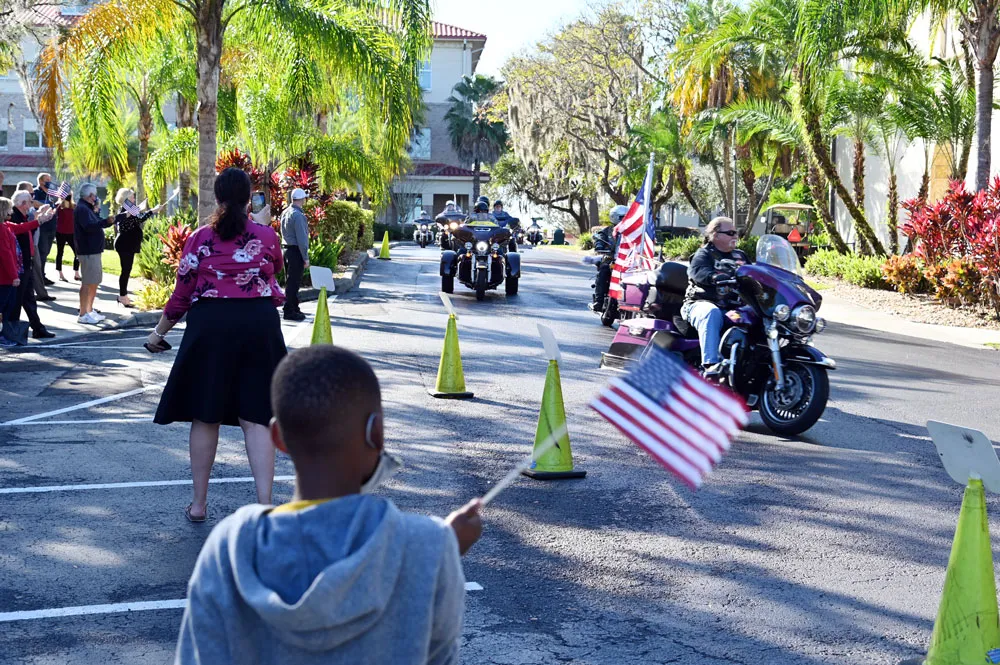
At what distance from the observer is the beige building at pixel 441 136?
6956cm

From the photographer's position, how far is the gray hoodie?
1978 mm

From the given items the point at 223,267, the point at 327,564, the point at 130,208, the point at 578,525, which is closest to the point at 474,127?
the point at 130,208

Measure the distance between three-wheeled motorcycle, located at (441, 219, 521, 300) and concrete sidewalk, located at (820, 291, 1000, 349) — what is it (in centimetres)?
569

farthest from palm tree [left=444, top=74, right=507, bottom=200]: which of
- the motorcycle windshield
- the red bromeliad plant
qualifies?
the motorcycle windshield

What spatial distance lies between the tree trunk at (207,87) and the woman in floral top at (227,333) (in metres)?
12.4

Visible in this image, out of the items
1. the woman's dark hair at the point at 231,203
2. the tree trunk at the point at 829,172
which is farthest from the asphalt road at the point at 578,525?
the tree trunk at the point at 829,172

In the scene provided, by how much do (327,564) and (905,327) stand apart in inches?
698

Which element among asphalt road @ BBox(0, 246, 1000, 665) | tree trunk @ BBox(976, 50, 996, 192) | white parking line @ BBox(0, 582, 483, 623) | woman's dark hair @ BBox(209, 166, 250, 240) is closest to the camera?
asphalt road @ BBox(0, 246, 1000, 665)

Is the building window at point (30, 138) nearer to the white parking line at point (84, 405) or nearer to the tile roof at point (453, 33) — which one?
the tile roof at point (453, 33)

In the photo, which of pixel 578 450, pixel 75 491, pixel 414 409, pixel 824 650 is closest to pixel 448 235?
pixel 414 409

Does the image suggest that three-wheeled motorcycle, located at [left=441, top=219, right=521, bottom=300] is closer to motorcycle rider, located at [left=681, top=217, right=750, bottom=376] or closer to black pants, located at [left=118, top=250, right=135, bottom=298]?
black pants, located at [left=118, top=250, right=135, bottom=298]

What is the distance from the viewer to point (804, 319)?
872 centimetres

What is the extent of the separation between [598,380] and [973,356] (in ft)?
19.3

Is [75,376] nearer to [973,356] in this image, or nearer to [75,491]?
[75,491]
